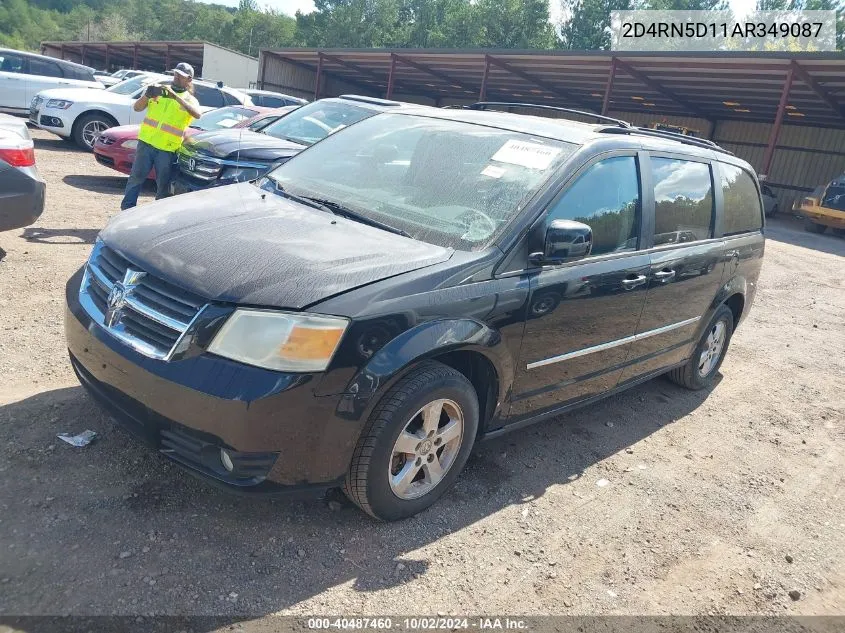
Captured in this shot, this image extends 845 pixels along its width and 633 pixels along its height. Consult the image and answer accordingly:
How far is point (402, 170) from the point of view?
3.73 meters

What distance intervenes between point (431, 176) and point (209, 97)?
11.3 m

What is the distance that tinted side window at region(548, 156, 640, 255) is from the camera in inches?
139

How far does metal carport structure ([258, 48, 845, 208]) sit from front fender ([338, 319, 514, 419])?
1743cm

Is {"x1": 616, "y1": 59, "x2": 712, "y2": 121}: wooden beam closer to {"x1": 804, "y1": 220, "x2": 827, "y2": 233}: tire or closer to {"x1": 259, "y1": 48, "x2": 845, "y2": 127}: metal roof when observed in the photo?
{"x1": 259, "y1": 48, "x2": 845, "y2": 127}: metal roof

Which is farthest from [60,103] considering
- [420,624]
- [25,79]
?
[420,624]

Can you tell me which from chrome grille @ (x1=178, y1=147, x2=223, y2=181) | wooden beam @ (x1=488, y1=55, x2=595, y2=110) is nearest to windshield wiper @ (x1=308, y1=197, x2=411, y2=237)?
chrome grille @ (x1=178, y1=147, x2=223, y2=181)

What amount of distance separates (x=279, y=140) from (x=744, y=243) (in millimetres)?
5200

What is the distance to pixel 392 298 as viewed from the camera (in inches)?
109

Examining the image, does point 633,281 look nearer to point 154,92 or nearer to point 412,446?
point 412,446

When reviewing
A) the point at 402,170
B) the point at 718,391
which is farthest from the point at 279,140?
the point at 718,391

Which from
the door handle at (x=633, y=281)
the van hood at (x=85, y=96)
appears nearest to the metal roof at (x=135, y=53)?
the van hood at (x=85, y=96)

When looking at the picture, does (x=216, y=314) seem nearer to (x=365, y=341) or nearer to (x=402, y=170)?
(x=365, y=341)

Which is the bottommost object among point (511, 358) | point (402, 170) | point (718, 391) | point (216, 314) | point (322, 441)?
point (718, 391)

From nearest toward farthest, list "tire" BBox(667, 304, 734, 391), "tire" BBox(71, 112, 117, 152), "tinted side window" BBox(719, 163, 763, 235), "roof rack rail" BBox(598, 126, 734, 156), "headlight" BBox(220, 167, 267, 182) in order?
"roof rack rail" BBox(598, 126, 734, 156) → "tinted side window" BBox(719, 163, 763, 235) → "tire" BBox(667, 304, 734, 391) → "headlight" BBox(220, 167, 267, 182) → "tire" BBox(71, 112, 117, 152)
